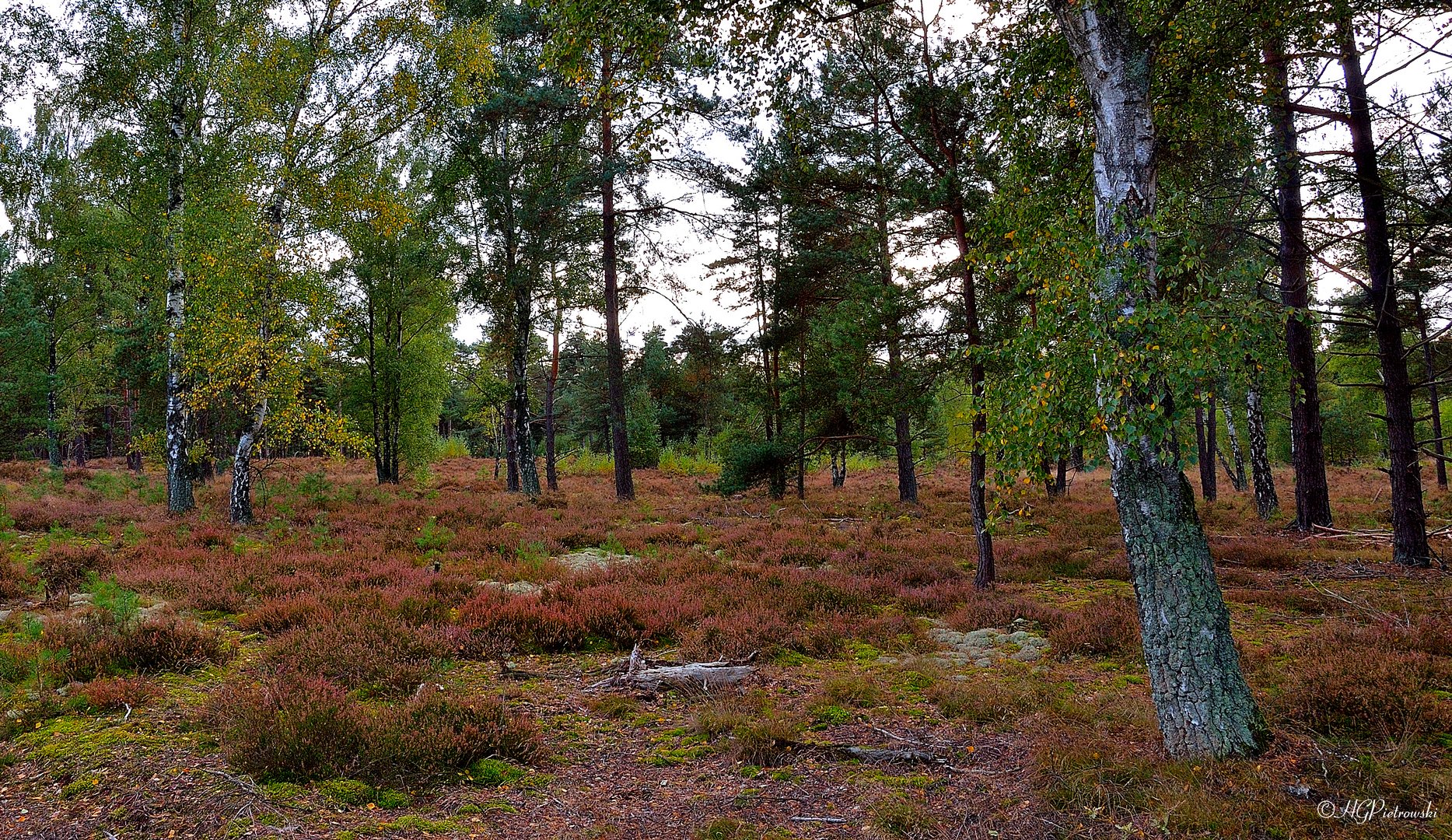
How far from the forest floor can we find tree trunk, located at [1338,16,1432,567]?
2.57 feet

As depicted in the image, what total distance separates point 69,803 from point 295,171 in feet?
44.3

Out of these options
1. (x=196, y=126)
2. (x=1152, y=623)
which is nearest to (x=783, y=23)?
(x=1152, y=623)

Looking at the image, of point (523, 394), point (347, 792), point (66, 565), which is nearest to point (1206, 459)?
point (523, 394)

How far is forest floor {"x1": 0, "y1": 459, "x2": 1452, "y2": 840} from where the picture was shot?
3.74 meters

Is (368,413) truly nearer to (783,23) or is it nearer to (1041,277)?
(783,23)

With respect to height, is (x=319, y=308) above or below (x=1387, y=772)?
above

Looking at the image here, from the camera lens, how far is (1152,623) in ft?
14.0

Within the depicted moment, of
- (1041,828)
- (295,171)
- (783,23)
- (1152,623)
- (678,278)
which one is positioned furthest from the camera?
(678,278)

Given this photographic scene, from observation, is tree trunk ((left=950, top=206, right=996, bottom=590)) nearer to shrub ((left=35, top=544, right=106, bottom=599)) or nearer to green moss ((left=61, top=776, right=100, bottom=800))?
green moss ((left=61, top=776, right=100, bottom=800))

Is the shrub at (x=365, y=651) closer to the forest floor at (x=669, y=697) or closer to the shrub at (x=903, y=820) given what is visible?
the forest floor at (x=669, y=697)

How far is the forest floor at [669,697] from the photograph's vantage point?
12.3ft

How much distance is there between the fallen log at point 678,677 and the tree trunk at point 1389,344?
9.02 meters

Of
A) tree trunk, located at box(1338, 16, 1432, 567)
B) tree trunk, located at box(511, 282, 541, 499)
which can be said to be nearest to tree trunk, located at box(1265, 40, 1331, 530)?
tree trunk, located at box(1338, 16, 1432, 567)

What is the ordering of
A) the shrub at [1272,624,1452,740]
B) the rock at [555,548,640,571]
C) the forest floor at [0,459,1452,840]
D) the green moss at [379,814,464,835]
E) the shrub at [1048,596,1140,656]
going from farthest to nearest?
the rock at [555,548,640,571] → the shrub at [1048,596,1140,656] → the shrub at [1272,624,1452,740] → the forest floor at [0,459,1452,840] → the green moss at [379,814,464,835]
